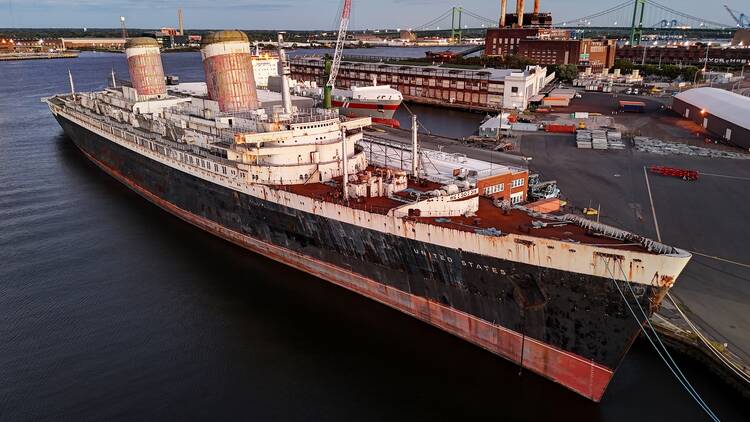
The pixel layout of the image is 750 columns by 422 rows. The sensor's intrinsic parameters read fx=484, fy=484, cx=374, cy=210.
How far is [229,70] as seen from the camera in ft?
95.1

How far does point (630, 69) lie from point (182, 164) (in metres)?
101

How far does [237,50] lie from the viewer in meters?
28.6

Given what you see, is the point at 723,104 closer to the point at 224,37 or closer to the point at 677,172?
the point at 677,172

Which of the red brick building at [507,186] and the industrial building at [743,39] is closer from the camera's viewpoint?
the red brick building at [507,186]

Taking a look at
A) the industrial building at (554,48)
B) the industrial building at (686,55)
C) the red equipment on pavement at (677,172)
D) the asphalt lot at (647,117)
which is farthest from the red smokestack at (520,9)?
the red equipment on pavement at (677,172)

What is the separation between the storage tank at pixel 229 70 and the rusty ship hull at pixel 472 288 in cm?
555

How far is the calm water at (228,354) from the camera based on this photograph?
640 inches

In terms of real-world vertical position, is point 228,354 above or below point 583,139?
below

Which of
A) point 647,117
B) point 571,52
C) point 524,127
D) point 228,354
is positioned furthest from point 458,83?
point 228,354

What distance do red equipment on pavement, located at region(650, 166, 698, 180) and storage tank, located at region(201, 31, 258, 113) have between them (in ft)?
99.8

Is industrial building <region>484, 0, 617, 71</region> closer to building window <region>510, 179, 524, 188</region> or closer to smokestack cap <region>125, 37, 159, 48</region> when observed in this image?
building window <region>510, 179, 524, 188</region>

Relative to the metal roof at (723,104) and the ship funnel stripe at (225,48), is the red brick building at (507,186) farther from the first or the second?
the metal roof at (723,104)

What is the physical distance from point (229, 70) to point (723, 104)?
2072 inches

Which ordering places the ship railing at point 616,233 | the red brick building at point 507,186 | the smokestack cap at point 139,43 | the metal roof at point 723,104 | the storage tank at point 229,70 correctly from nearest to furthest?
1. the ship railing at point 616,233
2. the red brick building at point 507,186
3. the storage tank at point 229,70
4. the smokestack cap at point 139,43
5. the metal roof at point 723,104
